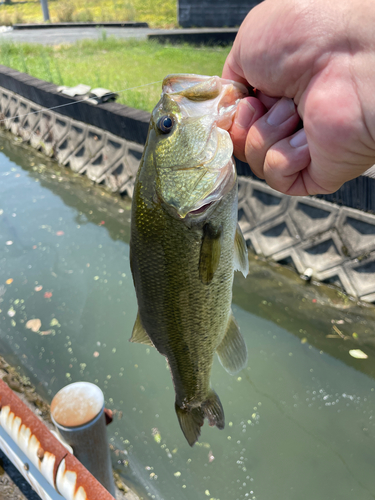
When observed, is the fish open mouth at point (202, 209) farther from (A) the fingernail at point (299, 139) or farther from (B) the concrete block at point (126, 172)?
(B) the concrete block at point (126, 172)

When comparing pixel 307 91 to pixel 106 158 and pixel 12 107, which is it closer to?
pixel 106 158

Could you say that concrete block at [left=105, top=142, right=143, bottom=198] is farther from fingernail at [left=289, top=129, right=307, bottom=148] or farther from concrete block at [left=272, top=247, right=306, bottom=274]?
fingernail at [left=289, top=129, right=307, bottom=148]

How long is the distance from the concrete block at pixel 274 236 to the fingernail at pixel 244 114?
3699mm

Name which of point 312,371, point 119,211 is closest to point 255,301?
point 312,371

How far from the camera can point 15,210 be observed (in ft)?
23.5

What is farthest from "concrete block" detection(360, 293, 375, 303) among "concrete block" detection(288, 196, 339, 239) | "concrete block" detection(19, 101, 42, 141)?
"concrete block" detection(19, 101, 42, 141)

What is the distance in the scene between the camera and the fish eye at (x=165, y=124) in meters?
1.45

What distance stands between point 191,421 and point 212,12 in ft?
66.0

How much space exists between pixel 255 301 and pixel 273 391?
4.59ft

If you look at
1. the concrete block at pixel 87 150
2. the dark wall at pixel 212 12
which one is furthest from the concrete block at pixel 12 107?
the dark wall at pixel 212 12

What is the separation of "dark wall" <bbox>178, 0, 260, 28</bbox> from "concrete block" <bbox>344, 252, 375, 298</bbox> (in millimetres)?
16233

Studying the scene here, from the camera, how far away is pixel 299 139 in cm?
146

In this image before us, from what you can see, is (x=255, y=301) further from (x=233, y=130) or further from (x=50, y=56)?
(x=50, y=56)

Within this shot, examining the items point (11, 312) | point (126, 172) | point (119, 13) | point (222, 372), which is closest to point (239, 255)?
point (222, 372)
